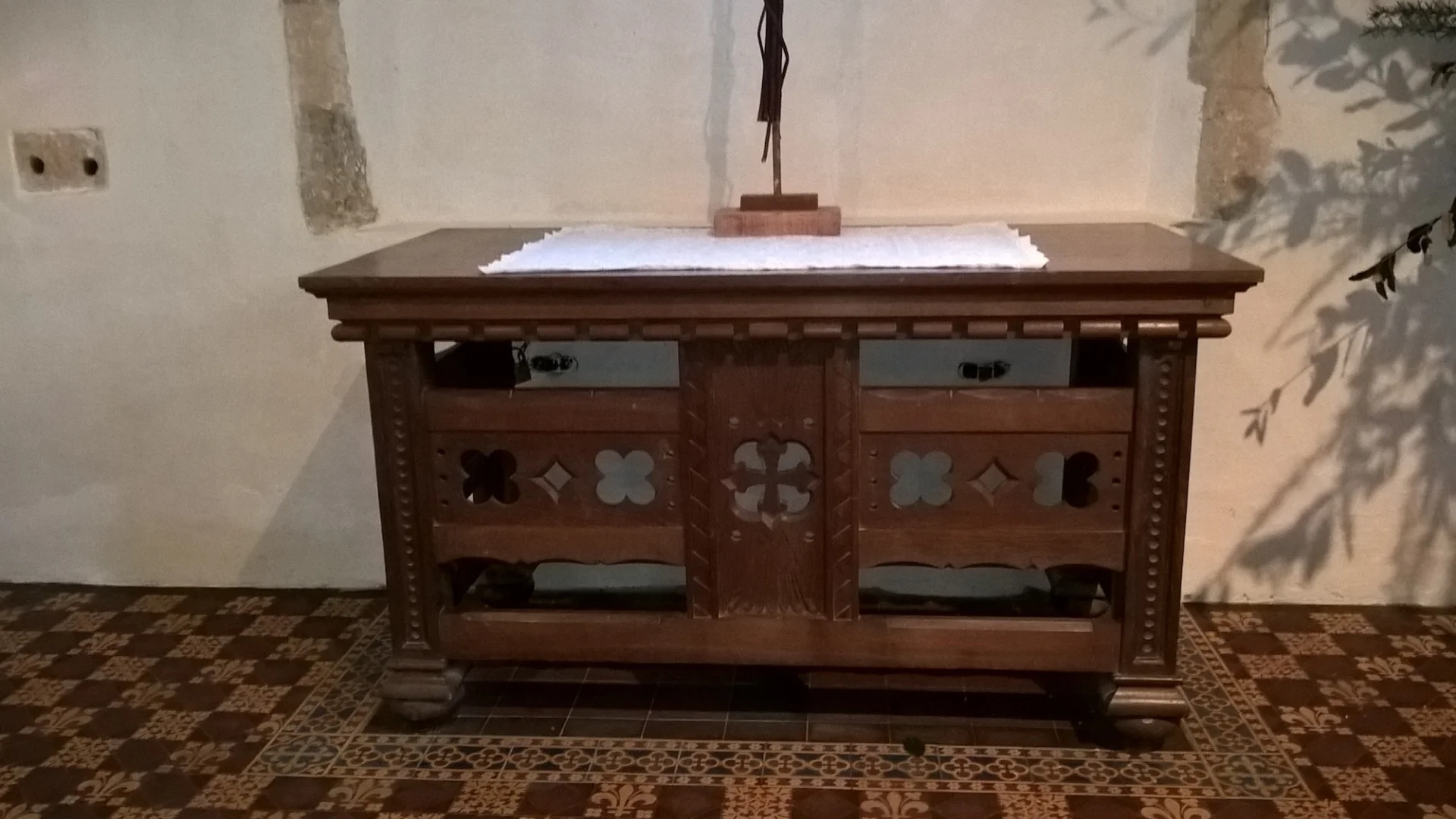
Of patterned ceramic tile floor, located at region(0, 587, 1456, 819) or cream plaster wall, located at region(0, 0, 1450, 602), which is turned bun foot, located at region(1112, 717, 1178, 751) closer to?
patterned ceramic tile floor, located at region(0, 587, 1456, 819)

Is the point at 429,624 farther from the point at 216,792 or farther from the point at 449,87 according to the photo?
the point at 449,87

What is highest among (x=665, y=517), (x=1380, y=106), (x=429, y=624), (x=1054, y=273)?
(x=1380, y=106)

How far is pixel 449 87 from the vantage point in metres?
2.39

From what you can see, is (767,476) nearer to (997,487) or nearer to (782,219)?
(997,487)

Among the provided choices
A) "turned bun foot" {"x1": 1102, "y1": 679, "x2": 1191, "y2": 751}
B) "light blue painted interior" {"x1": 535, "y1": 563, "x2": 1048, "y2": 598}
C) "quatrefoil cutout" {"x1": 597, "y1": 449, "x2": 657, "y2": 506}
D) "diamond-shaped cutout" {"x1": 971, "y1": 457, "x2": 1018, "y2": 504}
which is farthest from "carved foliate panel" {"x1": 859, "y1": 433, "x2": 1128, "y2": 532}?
"quatrefoil cutout" {"x1": 597, "y1": 449, "x2": 657, "y2": 506}

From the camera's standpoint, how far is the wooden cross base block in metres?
2.10

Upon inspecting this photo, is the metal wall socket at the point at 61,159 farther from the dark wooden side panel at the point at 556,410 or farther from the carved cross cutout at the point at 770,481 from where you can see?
the carved cross cutout at the point at 770,481

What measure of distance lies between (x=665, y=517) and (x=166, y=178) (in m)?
1.46

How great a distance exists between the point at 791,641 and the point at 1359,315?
4.60 feet

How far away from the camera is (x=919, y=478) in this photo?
247cm

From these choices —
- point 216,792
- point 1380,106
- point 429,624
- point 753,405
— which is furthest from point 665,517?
point 1380,106

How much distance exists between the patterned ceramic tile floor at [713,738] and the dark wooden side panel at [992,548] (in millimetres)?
335

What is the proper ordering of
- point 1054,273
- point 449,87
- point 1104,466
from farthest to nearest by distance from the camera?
point 449,87
point 1104,466
point 1054,273

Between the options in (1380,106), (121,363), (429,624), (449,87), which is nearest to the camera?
(429,624)
